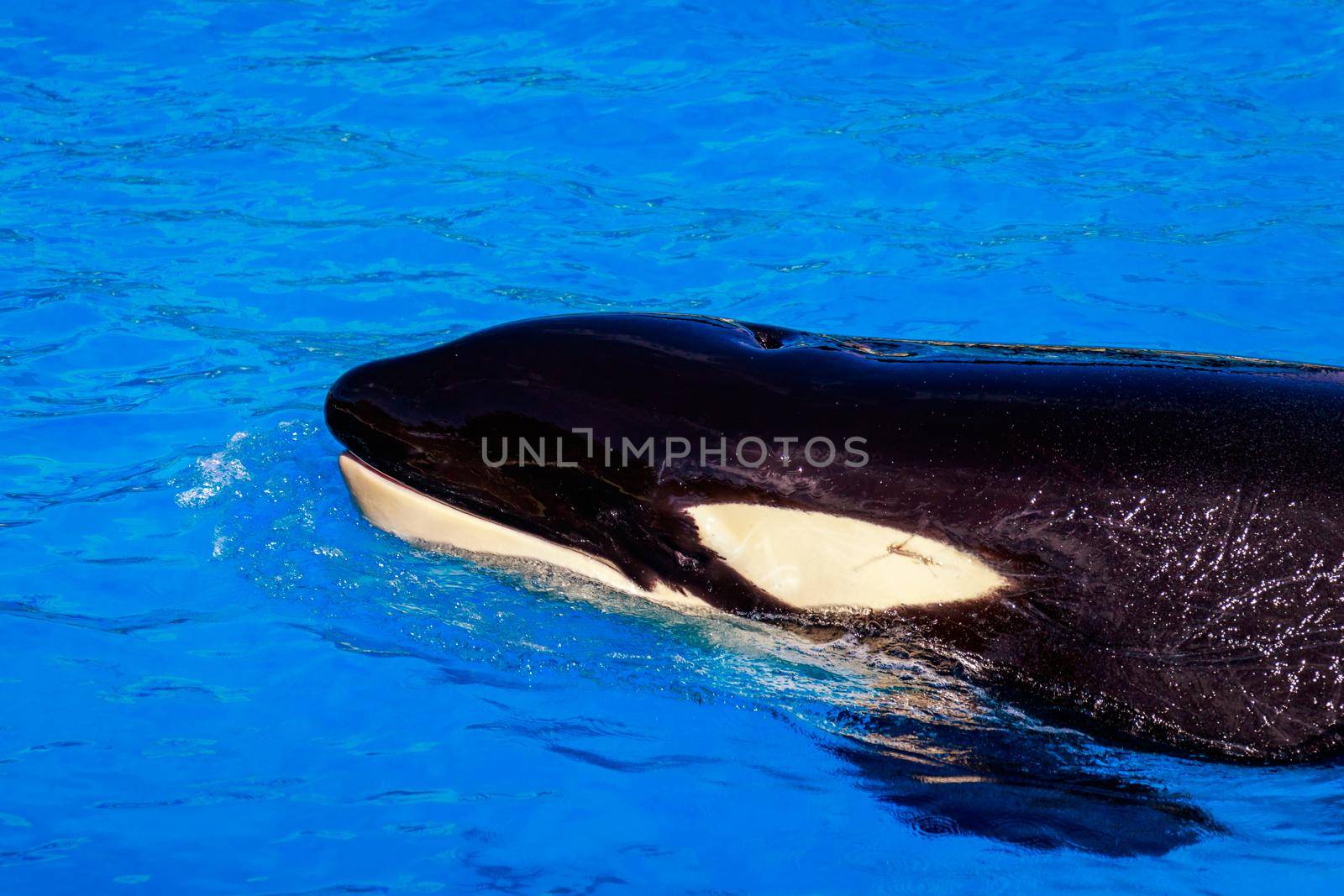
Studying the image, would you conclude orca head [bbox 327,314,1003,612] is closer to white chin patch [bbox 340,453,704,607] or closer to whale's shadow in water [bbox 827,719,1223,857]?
white chin patch [bbox 340,453,704,607]

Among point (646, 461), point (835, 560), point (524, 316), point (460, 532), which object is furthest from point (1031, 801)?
point (524, 316)

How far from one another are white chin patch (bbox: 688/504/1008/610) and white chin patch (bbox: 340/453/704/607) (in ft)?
1.06

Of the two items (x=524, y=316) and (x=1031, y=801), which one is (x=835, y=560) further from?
(x=524, y=316)

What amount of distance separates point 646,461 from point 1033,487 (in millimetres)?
1135

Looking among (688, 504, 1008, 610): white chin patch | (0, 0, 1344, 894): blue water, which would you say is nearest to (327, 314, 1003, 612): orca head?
(688, 504, 1008, 610): white chin patch

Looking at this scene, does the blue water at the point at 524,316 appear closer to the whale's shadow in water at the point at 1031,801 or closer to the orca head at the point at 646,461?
the whale's shadow in water at the point at 1031,801

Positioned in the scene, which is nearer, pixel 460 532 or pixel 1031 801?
pixel 1031 801

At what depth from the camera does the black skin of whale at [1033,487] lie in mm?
3971

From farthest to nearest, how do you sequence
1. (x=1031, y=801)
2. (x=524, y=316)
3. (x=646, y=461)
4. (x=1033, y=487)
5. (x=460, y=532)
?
1. (x=524, y=316)
2. (x=460, y=532)
3. (x=646, y=461)
4. (x=1031, y=801)
5. (x=1033, y=487)

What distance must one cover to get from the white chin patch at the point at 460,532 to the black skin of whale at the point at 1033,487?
8 cm

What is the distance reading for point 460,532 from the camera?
4.73 metres

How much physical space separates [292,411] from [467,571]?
244cm

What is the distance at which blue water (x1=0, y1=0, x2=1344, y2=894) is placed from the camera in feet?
13.9

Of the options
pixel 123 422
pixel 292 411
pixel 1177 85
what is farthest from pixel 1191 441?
pixel 1177 85
